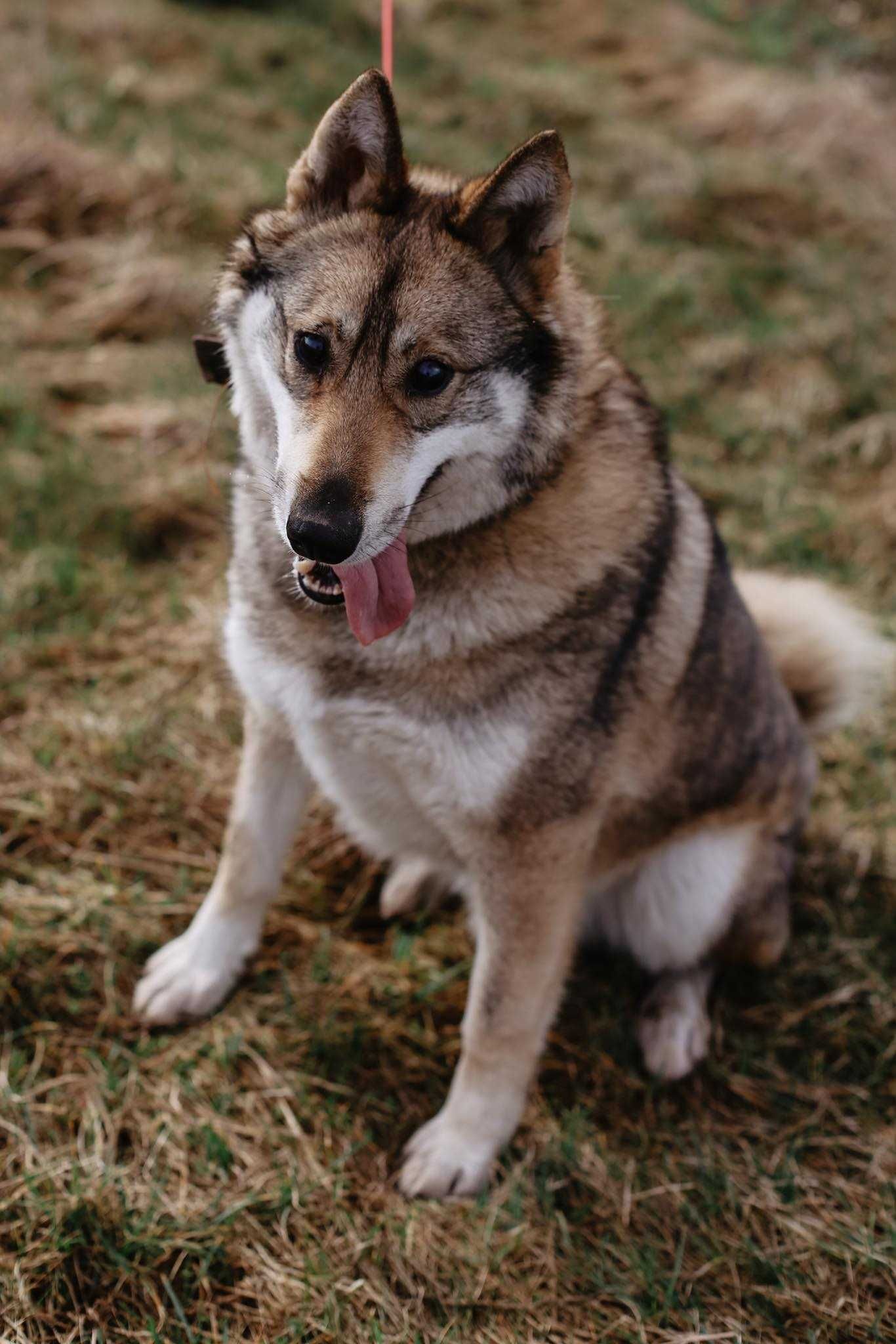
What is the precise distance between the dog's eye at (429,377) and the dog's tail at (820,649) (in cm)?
157

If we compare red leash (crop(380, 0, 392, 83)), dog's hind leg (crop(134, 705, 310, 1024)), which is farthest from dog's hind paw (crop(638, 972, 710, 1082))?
red leash (crop(380, 0, 392, 83))

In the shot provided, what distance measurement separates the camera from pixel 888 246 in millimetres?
6500

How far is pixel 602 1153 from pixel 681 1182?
0.18 meters

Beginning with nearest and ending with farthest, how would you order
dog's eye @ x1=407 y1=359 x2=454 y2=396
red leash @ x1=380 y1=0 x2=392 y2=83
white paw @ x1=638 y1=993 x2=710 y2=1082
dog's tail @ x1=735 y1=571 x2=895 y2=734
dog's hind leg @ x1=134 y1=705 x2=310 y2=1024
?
dog's eye @ x1=407 y1=359 x2=454 y2=396 → red leash @ x1=380 y1=0 x2=392 y2=83 → dog's hind leg @ x1=134 y1=705 x2=310 y2=1024 → white paw @ x1=638 y1=993 x2=710 y2=1082 → dog's tail @ x1=735 y1=571 x2=895 y2=734

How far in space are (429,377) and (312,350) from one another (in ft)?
0.69

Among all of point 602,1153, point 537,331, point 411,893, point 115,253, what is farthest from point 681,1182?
point 115,253

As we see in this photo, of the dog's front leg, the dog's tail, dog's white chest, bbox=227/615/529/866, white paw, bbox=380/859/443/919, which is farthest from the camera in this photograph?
the dog's tail

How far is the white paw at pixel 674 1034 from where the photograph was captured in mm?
2629

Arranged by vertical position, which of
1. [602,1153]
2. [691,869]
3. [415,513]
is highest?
[415,513]

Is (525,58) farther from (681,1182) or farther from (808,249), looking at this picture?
(681,1182)

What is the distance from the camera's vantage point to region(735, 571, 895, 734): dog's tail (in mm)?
3000

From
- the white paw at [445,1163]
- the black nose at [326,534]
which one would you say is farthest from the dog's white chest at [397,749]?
the white paw at [445,1163]

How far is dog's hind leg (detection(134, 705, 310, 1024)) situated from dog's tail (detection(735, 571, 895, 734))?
4.80ft

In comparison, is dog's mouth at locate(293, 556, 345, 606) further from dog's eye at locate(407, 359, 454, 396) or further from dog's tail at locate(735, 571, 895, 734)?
dog's tail at locate(735, 571, 895, 734)
